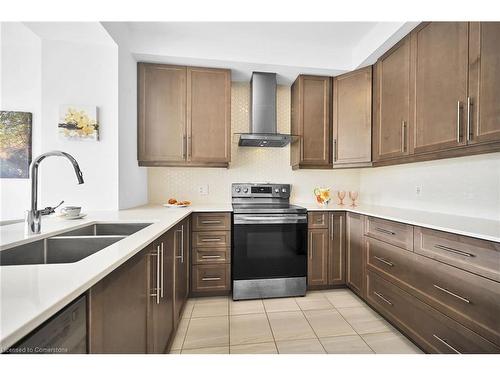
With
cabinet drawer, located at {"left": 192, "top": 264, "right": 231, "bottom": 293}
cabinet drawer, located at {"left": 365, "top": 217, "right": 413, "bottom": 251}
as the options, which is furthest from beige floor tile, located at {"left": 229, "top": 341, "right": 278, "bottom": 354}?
cabinet drawer, located at {"left": 365, "top": 217, "right": 413, "bottom": 251}

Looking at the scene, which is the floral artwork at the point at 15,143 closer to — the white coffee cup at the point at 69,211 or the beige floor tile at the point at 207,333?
the white coffee cup at the point at 69,211

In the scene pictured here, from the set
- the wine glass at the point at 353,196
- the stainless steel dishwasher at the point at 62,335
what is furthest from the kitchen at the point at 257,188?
the wine glass at the point at 353,196

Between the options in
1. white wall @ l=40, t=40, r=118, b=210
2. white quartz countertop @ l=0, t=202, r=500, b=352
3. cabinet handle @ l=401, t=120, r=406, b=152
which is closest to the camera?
white quartz countertop @ l=0, t=202, r=500, b=352

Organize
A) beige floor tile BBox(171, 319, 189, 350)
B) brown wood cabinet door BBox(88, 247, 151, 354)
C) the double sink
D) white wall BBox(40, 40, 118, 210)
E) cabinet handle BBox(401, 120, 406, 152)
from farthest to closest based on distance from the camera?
cabinet handle BBox(401, 120, 406, 152)
white wall BBox(40, 40, 118, 210)
beige floor tile BBox(171, 319, 189, 350)
the double sink
brown wood cabinet door BBox(88, 247, 151, 354)

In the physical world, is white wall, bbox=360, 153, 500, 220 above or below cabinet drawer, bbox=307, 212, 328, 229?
above

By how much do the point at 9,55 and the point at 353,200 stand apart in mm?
3836

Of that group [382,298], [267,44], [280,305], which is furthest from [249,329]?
[267,44]

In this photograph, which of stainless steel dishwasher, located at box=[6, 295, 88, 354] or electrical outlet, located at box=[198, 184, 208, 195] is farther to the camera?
electrical outlet, located at box=[198, 184, 208, 195]

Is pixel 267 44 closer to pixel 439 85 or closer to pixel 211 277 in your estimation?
pixel 439 85

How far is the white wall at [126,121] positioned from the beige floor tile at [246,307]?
4.51 ft

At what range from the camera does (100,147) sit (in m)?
1.98

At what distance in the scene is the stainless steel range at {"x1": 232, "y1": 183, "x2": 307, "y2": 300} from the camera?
7.32ft

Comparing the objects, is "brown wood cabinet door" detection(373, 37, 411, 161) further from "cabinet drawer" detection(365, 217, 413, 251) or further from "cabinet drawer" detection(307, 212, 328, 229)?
"cabinet drawer" detection(307, 212, 328, 229)
